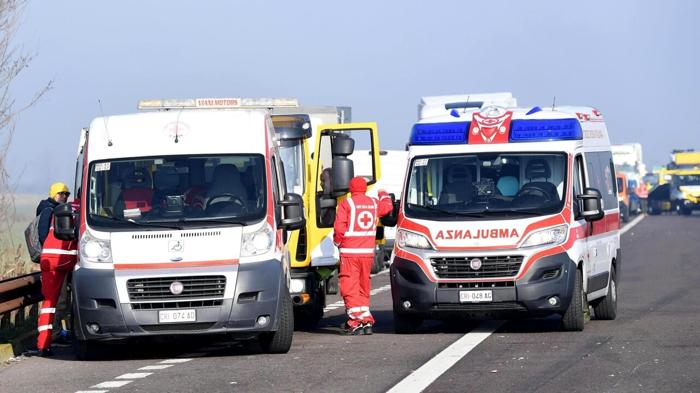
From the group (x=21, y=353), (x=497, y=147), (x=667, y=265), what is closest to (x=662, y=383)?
(x=497, y=147)

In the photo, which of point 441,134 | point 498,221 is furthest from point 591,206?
point 441,134

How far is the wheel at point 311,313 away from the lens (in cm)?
1870

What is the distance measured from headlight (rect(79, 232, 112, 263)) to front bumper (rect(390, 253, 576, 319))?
355 cm

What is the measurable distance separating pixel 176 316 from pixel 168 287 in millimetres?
300

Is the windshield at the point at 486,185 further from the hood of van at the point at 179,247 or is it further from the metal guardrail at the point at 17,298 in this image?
the metal guardrail at the point at 17,298

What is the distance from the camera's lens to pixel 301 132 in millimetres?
19016

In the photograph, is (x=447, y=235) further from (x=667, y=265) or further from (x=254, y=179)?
(x=667, y=265)

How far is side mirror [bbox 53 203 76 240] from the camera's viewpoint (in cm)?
1563

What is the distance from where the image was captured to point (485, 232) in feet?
55.6

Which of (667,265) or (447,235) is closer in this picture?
(447,235)

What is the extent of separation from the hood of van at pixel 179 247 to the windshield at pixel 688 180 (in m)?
56.0

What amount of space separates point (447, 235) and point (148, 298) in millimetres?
3641

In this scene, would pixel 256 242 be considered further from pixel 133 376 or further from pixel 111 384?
pixel 111 384

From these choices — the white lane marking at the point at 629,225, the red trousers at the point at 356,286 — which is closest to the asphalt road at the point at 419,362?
the red trousers at the point at 356,286
